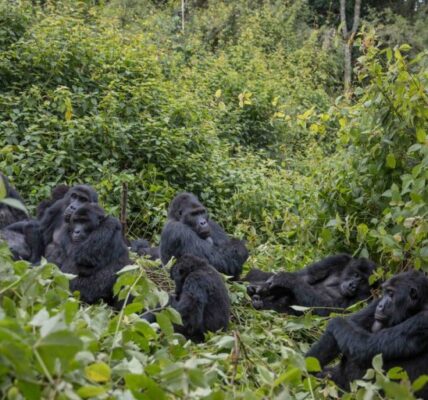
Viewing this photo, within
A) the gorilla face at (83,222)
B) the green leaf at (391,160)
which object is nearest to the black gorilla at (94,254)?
the gorilla face at (83,222)

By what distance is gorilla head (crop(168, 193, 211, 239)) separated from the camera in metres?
5.96

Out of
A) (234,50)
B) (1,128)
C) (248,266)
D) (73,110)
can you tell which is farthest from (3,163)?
(234,50)

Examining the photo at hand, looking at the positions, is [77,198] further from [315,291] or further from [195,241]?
[315,291]

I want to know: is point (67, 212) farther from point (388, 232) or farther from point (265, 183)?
point (265, 183)

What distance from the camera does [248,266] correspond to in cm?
669

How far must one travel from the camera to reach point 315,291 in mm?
5633

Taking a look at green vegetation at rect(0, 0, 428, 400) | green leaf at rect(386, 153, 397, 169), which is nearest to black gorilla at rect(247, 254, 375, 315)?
green vegetation at rect(0, 0, 428, 400)

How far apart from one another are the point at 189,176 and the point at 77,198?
292 centimetres

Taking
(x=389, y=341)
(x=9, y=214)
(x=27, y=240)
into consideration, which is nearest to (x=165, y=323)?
(x=389, y=341)

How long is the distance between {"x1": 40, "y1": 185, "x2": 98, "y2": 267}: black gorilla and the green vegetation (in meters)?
0.74

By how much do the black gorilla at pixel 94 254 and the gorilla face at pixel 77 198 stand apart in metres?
0.38

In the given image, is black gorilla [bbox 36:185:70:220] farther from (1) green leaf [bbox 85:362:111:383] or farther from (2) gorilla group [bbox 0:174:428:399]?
(1) green leaf [bbox 85:362:111:383]

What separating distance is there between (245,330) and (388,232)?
151cm

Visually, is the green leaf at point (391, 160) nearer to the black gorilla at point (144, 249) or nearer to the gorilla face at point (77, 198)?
the black gorilla at point (144, 249)
